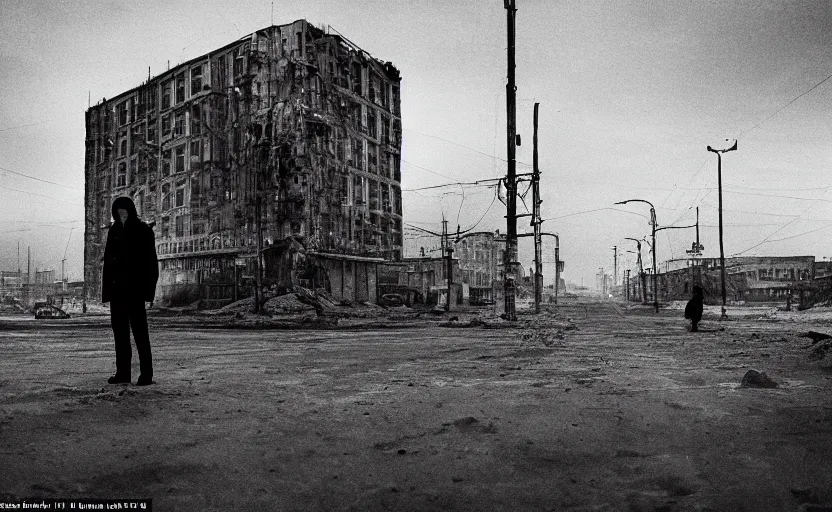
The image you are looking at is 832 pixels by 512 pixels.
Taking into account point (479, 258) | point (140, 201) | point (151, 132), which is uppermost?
point (151, 132)

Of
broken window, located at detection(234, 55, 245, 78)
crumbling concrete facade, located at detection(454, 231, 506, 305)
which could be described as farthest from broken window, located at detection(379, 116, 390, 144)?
crumbling concrete facade, located at detection(454, 231, 506, 305)

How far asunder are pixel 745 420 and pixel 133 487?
12.8 feet

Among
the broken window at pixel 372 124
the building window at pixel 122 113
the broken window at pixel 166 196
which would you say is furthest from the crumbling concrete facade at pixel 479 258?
the building window at pixel 122 113

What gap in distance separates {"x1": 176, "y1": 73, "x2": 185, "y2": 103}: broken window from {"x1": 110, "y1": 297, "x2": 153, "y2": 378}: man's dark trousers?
40075mm

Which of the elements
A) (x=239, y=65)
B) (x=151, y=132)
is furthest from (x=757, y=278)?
(x=151, y=132)

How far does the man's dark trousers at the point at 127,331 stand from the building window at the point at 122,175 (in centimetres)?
4599

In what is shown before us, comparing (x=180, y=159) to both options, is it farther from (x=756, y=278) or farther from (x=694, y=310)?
(x=756, y=278)

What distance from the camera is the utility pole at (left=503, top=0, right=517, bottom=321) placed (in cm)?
2070

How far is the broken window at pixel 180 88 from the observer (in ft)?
133

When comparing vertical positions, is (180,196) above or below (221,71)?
below

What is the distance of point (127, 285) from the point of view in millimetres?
5219

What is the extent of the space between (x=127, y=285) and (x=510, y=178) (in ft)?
56.2

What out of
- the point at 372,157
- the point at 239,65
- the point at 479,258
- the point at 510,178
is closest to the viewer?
the point at 510,178

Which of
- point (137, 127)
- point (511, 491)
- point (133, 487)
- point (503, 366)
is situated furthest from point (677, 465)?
point (137, 127)
